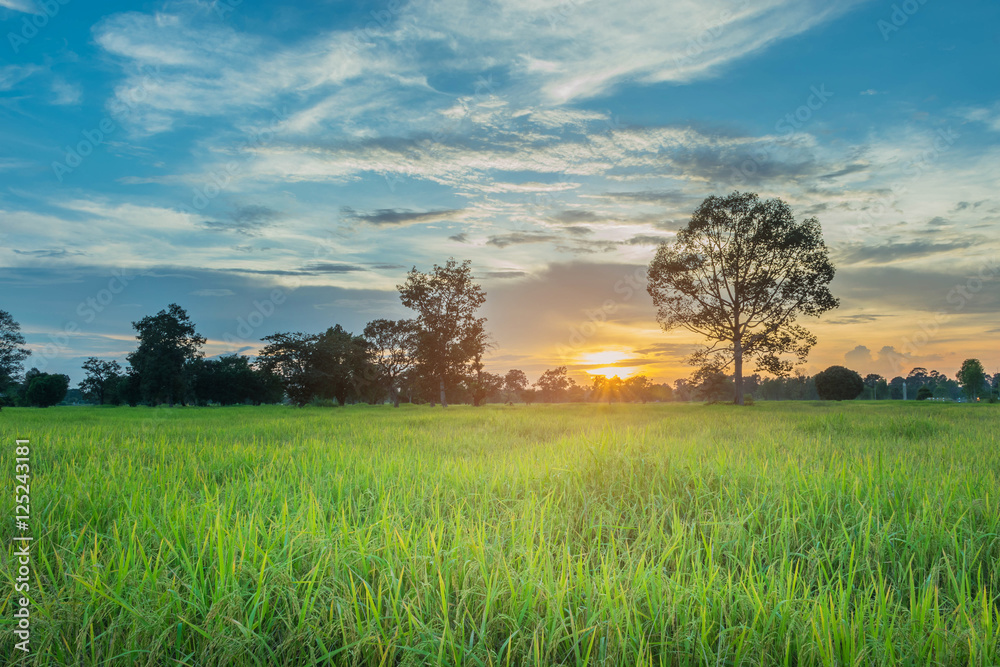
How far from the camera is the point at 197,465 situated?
6.09m

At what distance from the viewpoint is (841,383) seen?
53469mm

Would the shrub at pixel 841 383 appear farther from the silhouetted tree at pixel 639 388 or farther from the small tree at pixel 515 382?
the small tree at pixel 515 382

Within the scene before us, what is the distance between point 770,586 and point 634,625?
33.3 inches

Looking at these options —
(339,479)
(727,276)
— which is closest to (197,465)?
(339,479)

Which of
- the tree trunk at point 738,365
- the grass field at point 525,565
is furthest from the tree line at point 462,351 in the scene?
the grass field at point 525,565

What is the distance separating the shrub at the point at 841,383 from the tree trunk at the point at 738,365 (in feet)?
105

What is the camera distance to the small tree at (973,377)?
60.3m

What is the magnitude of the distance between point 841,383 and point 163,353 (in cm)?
7473

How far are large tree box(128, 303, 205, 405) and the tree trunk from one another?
5422 cm

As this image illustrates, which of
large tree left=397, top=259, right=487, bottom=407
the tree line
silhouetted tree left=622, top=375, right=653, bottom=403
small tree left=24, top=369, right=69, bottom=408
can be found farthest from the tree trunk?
small tree left=24, top=369, right=69, bottom=408

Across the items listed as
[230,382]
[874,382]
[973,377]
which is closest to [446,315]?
[230,382]

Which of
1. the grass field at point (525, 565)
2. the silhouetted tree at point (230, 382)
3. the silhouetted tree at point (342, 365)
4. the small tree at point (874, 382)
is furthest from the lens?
the small tree at point (874, 382)

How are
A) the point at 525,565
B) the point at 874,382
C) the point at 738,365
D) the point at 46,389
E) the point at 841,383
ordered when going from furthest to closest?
the point at 874,382
the point at 841,383
the point at 46,389
the point at 738,365
the point at 525,565

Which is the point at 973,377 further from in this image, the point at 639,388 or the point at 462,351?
the point at 462,351
